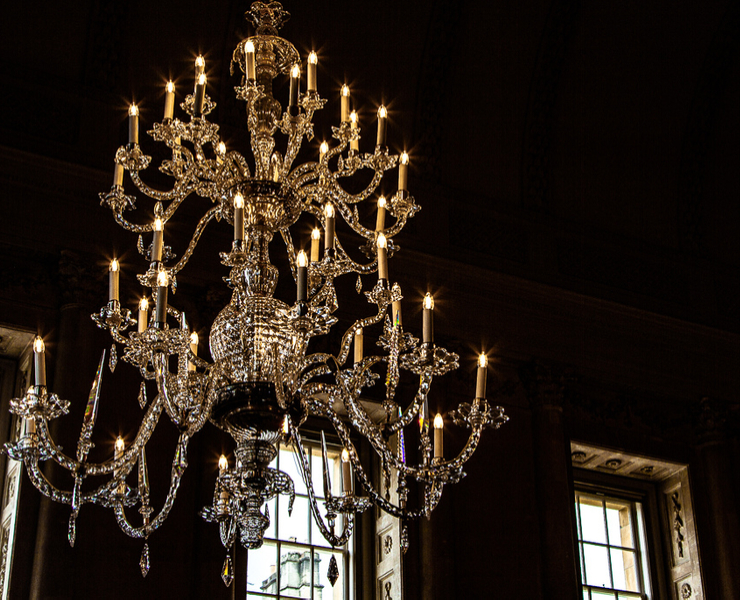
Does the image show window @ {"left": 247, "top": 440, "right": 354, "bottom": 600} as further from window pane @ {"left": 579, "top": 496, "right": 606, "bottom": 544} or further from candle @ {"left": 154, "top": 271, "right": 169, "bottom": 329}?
candle @ {"left": 154, "top": 271, "right": 169, "bottom": 329}

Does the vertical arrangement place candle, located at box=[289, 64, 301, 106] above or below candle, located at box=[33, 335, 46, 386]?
above

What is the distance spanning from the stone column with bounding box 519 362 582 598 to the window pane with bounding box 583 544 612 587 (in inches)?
26.8

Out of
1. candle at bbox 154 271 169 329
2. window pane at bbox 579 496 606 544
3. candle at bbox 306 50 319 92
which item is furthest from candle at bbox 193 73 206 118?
window pane at bbox 579 496 606 544

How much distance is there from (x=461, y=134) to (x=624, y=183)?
168 cm

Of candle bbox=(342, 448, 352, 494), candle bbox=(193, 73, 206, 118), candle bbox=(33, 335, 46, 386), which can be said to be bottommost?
candle bbox=(342, 448, 352, 494)

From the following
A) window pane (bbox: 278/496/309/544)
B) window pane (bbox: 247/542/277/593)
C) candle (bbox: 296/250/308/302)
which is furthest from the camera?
window pane (bbox: 278/496/309/544)

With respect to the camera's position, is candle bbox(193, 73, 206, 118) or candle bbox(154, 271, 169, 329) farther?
candle bbox(193, 73, 206, 118)

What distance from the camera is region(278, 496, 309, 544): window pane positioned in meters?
7.50

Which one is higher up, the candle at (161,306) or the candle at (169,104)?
the candle at (169,104)

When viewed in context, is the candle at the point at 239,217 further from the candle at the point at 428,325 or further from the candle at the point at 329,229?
the candle at the point at 428,325

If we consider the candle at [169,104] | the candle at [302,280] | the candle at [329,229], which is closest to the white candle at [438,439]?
the candle at [329,229]

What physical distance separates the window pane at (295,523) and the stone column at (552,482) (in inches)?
69.5

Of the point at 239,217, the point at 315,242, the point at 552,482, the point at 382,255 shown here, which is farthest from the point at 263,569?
the point at 239,217

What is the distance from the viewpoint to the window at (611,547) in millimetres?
8586
